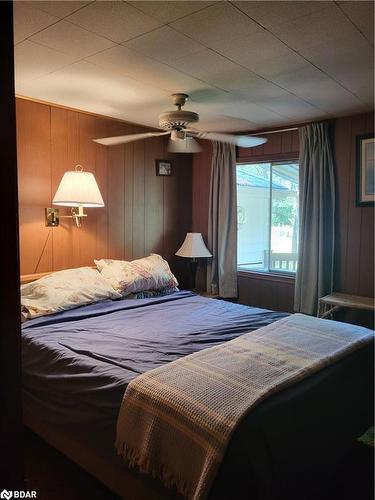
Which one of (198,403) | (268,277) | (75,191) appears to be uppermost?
(75,191)

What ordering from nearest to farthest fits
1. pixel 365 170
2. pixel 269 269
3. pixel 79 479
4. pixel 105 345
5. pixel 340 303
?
1. pixel 79 479
2. pixel 105 345
3. pixel 340 303
4. pixel 365 170
5. pixel 269 269

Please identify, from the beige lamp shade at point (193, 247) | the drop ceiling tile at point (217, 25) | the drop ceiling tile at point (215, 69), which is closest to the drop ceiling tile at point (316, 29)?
the drop ceiling tile at point (217, 25)

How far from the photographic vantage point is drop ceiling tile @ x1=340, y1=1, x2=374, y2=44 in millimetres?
1708

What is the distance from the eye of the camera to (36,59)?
2326mm

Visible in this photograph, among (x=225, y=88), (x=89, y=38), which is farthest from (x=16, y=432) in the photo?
(x=225, y=88)

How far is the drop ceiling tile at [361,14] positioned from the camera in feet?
5.60

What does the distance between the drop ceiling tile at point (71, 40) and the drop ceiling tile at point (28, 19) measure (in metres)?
0.04

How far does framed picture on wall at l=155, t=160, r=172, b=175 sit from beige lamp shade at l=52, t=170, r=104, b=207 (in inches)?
47.5

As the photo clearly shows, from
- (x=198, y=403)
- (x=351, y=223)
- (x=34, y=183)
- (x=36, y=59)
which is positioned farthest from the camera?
(x=351, y=223)

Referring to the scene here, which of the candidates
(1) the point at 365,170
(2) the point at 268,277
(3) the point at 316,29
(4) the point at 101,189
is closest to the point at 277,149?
(1) the point at 365,170

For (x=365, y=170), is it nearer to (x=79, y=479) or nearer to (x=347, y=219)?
(x=347, y=219)

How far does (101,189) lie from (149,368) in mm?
2297

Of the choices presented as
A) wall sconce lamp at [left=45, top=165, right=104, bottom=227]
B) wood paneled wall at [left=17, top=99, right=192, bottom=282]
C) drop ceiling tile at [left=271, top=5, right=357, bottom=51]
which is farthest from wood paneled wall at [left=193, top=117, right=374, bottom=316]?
wall sconce lamp at [left=45, top=165, right=104, bottom=227]

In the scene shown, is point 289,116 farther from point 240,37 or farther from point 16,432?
point 16,432
